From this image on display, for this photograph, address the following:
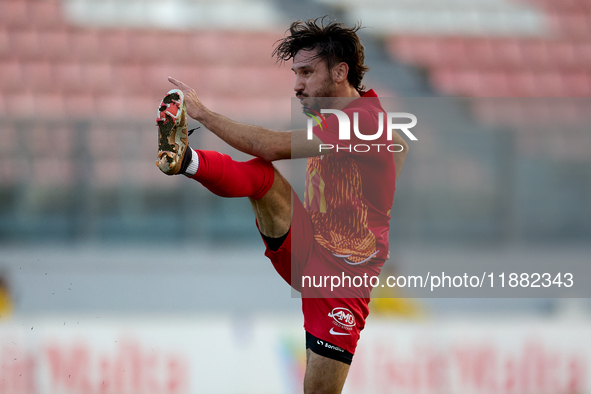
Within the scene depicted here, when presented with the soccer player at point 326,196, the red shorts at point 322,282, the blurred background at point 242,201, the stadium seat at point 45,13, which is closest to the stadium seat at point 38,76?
the blurred background at point 242,201

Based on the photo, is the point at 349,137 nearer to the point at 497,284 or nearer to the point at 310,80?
the point at 310,80

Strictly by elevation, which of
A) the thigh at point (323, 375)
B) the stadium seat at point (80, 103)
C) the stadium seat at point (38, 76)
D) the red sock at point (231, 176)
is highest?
the stadium seat at point (38, 76)

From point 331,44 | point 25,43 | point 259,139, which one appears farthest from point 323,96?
point 25,43

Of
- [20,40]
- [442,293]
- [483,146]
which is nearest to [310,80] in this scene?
[442,293]

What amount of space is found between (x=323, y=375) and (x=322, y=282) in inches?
16.6

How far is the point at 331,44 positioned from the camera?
2869 mm

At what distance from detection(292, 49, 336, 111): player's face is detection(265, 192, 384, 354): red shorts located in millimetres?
476

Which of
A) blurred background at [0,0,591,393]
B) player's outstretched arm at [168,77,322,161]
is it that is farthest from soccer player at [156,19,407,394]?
blurred background at [0,0,591,393]

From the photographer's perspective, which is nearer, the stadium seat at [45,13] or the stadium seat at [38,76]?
the stadium seat at [38,76]

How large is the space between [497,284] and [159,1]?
5425 millimetres

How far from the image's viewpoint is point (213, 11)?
7953mm

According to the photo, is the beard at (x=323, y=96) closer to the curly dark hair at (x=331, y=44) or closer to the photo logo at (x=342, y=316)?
the curly dark hair at (x=331, y=44)

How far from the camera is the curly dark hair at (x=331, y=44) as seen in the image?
286 centimetres

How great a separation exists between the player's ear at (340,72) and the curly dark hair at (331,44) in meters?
0.02
